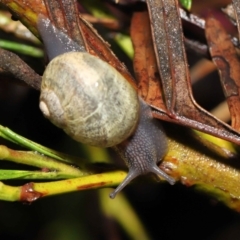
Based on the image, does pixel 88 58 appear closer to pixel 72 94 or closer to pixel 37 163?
pixel 72 94

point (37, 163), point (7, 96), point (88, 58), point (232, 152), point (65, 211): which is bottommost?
A: point (65, 211)

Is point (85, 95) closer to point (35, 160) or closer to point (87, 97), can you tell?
point (87, 97)

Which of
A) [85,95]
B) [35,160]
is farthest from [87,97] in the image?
[35,160]

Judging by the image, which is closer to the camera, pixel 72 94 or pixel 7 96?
pixel 72 94

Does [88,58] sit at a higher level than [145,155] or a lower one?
higher

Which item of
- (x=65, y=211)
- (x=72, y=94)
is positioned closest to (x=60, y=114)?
(x=72, y=94)
